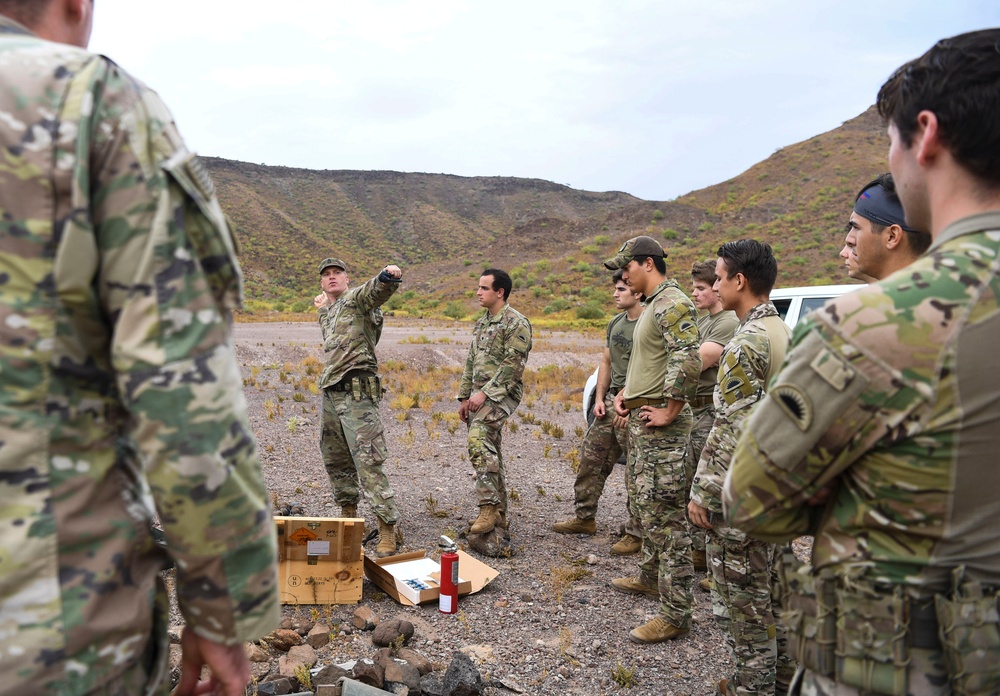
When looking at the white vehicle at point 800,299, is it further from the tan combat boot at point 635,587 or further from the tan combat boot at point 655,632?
the tan combat boot at point 655,632

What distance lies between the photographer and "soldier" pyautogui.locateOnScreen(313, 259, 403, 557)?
18.2ft

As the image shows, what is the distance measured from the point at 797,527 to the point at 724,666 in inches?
113

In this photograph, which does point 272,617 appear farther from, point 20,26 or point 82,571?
point 20,26

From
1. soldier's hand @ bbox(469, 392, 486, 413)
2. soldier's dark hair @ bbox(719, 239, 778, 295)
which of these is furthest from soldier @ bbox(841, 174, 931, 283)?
soldier's hand @ bbox(469, 392, 486, 413)

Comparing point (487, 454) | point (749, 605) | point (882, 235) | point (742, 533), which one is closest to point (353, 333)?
point (487, 454)

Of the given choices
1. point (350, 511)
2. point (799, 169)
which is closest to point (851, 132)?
point (799, 169)

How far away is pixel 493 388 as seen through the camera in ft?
19.6

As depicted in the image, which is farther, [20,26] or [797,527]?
[797,527]

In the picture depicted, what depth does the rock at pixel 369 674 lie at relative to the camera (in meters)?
3.33

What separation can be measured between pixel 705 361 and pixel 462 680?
2.97 m

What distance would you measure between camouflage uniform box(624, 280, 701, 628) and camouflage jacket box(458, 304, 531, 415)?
4.18 ft

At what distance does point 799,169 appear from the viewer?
5500 centimetres

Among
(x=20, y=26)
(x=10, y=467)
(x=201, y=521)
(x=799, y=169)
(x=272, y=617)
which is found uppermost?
(x=799, y=169)

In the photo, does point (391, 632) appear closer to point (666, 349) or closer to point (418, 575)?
point (418, 575)
